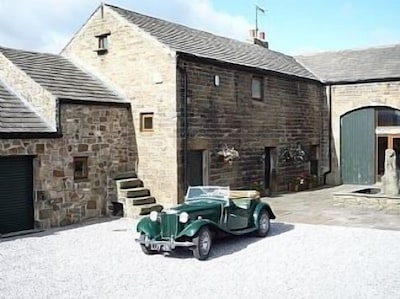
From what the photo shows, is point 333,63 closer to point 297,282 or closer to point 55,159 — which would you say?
point 55,159

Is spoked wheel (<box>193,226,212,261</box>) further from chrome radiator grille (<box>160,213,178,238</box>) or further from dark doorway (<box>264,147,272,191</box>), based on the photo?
dark doorway (<box>264,147,272,191</box>)

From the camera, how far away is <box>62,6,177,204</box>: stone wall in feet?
46.6

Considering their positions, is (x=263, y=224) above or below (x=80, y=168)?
below

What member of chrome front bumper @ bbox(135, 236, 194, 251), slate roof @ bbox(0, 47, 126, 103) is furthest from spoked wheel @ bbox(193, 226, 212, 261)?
slate roof @ bbox(0, 47, 126, 103)

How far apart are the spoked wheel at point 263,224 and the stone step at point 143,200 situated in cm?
423

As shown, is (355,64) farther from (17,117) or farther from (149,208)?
(17,117)

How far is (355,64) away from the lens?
22969 mm

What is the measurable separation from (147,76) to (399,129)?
38.4ft

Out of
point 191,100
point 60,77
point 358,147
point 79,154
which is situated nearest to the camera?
point 79,154

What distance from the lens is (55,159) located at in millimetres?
12789

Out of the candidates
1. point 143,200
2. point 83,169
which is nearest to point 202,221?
point 143,200

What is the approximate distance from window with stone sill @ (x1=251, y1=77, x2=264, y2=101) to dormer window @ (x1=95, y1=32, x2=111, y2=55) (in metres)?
5.21

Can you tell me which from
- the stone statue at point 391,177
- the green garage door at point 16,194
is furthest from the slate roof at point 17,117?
the stone statue at point 391,177

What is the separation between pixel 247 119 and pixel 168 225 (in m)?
8.55
